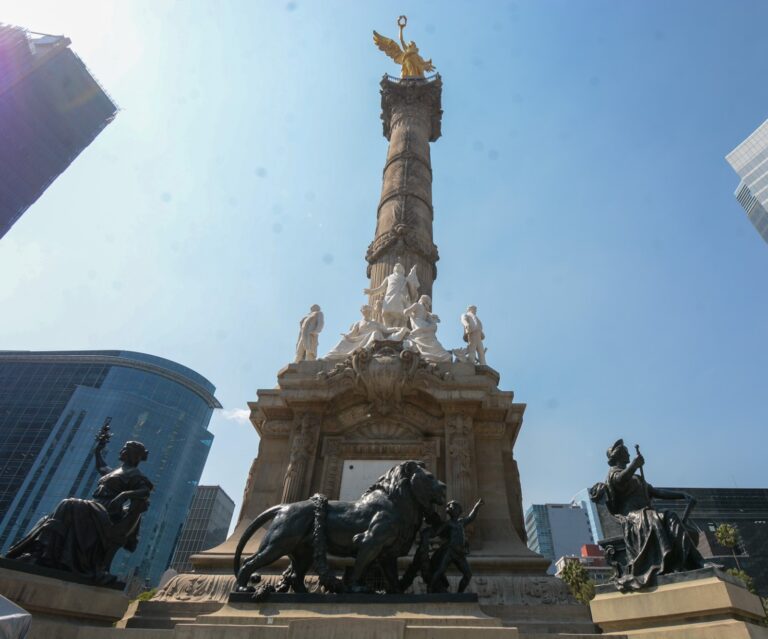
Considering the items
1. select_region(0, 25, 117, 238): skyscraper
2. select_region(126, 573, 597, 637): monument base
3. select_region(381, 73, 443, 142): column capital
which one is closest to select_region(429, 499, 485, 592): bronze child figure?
select_region(126, 573, 597, 637): monument base

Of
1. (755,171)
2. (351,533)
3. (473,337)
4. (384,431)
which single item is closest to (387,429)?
(384,431)

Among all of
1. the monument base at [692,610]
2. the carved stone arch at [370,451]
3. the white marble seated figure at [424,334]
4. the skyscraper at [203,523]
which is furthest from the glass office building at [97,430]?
the monument base at [692,610]

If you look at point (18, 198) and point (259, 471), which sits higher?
point (18, 198)

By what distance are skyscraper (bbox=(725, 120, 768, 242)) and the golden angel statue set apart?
2010 inches

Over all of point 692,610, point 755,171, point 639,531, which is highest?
point 755,171

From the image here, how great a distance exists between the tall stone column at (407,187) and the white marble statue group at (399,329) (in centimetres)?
194

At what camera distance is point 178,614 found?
8.12 m

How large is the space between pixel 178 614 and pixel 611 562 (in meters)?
6.53

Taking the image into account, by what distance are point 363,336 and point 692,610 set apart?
341 inches

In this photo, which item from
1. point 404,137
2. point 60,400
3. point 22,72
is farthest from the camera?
point 60,400

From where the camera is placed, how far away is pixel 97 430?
61906 millimetres

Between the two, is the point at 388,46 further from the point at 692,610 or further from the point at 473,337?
the point at 692,610

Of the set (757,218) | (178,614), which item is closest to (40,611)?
(178,614)

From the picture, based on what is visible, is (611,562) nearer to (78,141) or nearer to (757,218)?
(78,141)
